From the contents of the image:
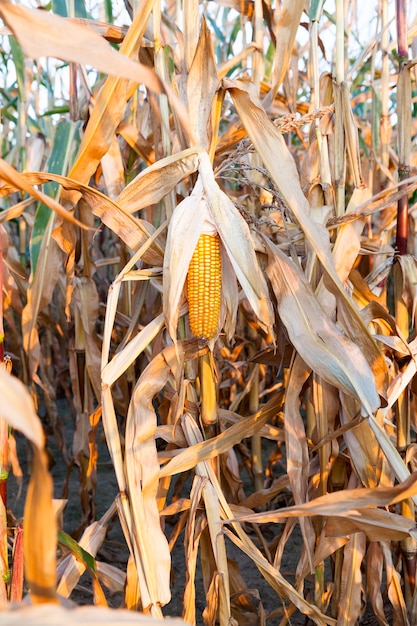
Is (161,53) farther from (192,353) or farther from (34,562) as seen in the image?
(34,562)

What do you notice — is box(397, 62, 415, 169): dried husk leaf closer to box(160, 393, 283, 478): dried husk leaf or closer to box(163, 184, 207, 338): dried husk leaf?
box(163, 184, 207, 338): dried husk leaf

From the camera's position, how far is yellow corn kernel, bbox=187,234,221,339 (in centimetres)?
130

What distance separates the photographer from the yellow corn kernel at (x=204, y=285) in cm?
130

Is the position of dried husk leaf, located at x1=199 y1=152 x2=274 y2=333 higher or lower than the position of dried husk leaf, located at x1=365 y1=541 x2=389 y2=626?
higher

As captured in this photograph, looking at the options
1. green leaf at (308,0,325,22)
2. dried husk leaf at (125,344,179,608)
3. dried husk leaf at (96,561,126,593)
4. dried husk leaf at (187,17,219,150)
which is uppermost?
green leaf at (308,0,325,22)

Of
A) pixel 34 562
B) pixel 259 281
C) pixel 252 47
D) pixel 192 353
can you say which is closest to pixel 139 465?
pixel 192 353

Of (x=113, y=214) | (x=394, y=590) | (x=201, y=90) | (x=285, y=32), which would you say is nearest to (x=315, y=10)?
(x=285, y=32)

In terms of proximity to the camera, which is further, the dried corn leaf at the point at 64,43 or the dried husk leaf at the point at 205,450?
the dried husk leaf at the point at 205,450

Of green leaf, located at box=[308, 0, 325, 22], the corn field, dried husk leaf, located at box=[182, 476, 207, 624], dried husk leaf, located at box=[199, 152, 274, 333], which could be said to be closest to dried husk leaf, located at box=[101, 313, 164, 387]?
the corn field

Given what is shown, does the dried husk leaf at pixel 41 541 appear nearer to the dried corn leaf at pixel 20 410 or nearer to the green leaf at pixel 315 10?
the dried corn leaf at pixel 20 410

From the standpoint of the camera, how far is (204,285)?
4.26 ft

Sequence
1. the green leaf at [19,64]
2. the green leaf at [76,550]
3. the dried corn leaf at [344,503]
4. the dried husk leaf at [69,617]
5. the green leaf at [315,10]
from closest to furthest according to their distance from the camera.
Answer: the dried husk leaf at [69,617], the dried corn leaf at [344,503], the green leaf at [76,550], the green leaf at [315,10], the green leaf at [19,64]

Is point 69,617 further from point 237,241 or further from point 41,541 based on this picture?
point 237,241

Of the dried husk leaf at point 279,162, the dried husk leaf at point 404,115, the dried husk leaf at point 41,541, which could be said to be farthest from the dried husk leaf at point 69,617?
the dried husk leaf at point 404,115
